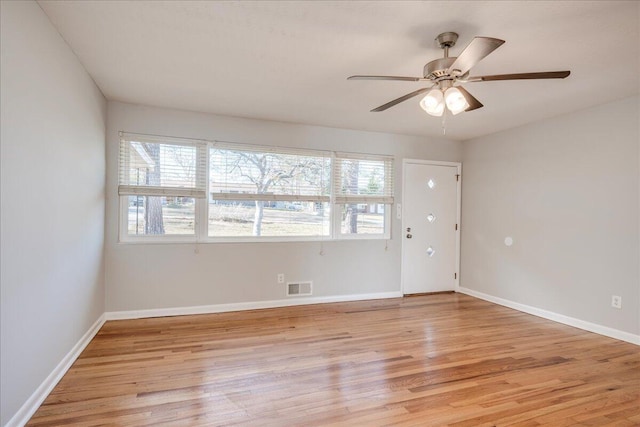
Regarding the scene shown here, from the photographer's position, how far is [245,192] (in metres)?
4.10

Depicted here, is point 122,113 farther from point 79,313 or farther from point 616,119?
point 616,119

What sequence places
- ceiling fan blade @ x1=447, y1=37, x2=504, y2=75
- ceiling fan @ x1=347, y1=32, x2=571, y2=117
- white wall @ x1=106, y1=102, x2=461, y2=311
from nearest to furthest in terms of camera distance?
ceiling fan blade @ x1=447, y1=37, x2=504, y2=75, ceiling fan @ x1=347, y1=32, x2=571, y2=117, white wall @ x1=106, y1=102, x2=461, y2=311

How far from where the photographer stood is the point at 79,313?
2789mm

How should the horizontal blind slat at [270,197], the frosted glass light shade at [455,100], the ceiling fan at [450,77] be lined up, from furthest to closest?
the horizontal blind slat at [270,197] → the frosted glass light shade at [455,100] → the ceiling fan at [450,77]

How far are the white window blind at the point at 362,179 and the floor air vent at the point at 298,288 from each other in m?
1.20

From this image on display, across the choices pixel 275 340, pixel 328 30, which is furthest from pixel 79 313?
pixel 328 30

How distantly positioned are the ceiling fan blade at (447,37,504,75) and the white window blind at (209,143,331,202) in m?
2.55

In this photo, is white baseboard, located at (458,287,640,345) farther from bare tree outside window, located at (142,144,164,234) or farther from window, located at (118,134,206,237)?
bare tree outside window, located at (142,144,164,234)

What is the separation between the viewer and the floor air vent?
4.32 meters

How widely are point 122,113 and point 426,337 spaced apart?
4.01 m

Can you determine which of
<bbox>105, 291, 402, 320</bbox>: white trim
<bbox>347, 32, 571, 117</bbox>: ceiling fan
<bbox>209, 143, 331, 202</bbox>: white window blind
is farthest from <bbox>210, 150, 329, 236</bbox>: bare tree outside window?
<bbox>347, 32, 571, 117</bbox>: ceiling fan

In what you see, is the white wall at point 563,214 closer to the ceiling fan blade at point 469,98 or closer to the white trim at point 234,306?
the white trim at point 234,306

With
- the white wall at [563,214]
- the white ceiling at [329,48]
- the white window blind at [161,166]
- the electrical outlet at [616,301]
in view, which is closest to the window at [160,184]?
the white window blind at [161,166]

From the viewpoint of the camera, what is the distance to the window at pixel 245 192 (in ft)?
12.3
